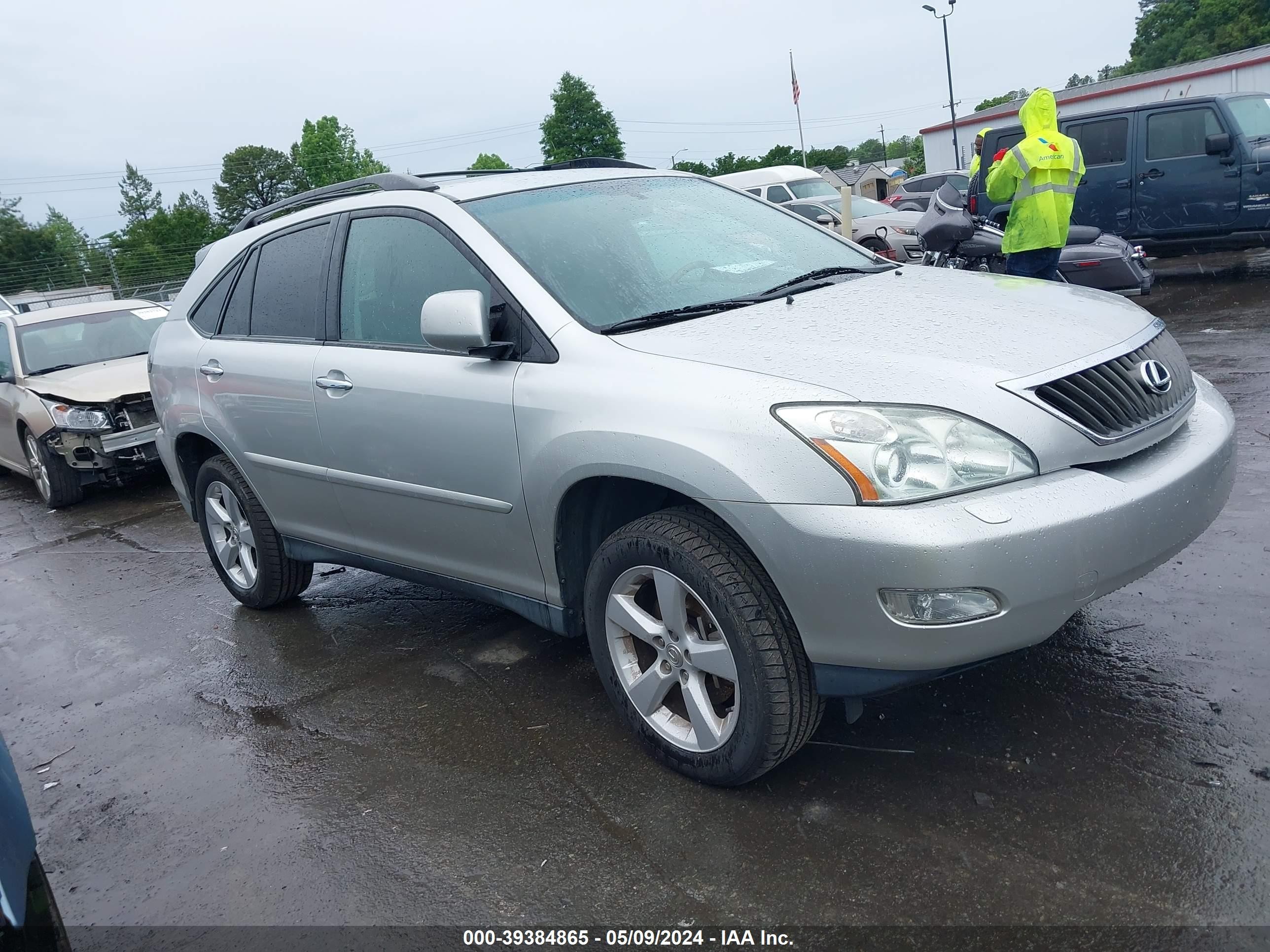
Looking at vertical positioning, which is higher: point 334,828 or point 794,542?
point 794,542

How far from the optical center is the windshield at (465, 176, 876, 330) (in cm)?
336

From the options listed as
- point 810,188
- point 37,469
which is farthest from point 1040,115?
point 810,188

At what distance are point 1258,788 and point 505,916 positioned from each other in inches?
75.6

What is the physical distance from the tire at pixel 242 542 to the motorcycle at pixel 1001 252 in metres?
7.19

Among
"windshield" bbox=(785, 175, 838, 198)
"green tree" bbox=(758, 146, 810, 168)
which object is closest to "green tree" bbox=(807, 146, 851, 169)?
"green tree" bbox=(758, 146, 810, 168)

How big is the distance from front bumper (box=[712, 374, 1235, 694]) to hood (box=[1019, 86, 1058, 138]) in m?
5.39

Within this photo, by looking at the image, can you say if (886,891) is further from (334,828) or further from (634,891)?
(334,828)

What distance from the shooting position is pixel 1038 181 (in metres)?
7.08

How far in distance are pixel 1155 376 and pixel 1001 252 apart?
23.8ft

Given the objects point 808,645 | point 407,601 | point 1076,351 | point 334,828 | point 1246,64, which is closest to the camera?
point 808,645

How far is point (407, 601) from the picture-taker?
504 centimetres

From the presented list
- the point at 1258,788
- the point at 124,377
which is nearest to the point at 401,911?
the point at 1258,788

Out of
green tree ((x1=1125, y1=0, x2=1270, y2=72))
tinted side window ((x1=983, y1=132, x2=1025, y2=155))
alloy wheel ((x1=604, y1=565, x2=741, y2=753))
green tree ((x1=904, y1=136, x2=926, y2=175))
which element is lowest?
alloy wheel ((x1=604, y1=565, x2=741, y2=753))

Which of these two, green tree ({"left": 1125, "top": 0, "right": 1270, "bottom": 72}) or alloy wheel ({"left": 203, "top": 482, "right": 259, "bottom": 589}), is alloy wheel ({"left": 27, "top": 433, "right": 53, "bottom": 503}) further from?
green tree ({"left": 1125, "top": 0, "right": 1270, "bottom": 72})
